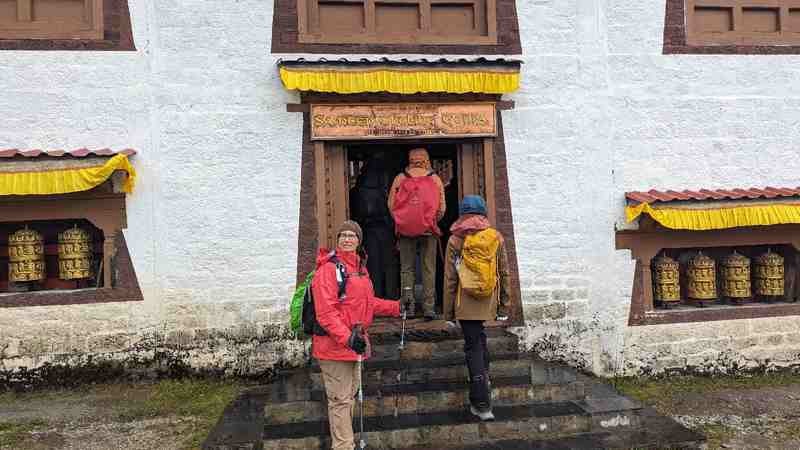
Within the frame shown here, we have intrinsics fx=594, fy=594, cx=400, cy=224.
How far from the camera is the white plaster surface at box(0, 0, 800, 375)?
6156 mm

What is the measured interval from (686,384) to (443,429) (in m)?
3.53

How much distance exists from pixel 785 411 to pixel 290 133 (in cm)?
572

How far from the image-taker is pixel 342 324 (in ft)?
12.8

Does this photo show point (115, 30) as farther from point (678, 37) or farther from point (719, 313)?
point (719, 313)

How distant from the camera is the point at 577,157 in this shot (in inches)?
267

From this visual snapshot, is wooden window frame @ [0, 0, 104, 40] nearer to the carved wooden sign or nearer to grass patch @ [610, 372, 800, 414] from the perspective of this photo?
the carved wooden sign

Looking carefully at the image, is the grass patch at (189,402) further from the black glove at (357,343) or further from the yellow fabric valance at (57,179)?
the yellow fabric valance at (57,179)

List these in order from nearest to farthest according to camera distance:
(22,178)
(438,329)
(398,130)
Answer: (22,178) → (438,329) → (398,130)

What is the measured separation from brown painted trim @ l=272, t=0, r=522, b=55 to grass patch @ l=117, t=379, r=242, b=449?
3.59m

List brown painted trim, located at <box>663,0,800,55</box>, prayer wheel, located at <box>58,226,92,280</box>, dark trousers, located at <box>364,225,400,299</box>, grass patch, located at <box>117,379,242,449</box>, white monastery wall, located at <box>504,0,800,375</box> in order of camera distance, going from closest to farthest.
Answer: grass patch, located at <box>117,379,242,449</box>, prayer wheel, located at <box>58,226,92,280</box>, white monastery wall, located at <box>504,0,800,375</box>, dark trousers, located at <box>364,225,400,299</box>, brown painted trim, located at <box>663,0,800,55</box>

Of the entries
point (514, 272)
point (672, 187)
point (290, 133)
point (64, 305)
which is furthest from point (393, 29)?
point (64, 305)

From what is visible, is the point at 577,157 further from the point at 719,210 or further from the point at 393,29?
the point at 393,29

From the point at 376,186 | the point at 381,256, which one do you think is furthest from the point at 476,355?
the point at 376,186

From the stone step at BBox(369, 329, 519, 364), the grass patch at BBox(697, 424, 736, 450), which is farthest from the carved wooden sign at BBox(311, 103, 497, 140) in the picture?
the grass patch at BBox(697, 424, 736, 450)
